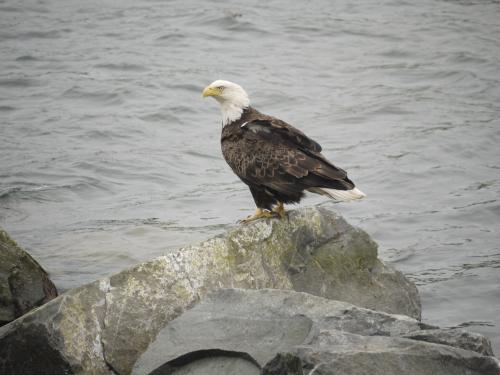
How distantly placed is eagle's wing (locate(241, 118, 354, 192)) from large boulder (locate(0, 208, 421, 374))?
10.4 inches

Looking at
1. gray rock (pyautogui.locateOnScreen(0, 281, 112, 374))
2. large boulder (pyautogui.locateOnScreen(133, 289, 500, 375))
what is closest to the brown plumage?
large boulder (pyautogui.locateOnScreen(133, 289, 500, 375))

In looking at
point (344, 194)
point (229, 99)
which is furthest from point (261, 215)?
point (229, 99)

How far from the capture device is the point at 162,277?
5.10 metres

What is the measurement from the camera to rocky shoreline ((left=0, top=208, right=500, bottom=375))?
155 inches

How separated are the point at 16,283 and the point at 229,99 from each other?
241 cm

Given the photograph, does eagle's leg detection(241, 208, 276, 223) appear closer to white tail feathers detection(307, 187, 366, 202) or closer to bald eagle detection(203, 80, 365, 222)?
bald eagle detection(203, 80, 365, 222)

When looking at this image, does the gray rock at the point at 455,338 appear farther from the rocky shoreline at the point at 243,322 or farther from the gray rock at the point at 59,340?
the gray rock at the point at 59,340

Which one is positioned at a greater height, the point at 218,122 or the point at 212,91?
the point at 212,91

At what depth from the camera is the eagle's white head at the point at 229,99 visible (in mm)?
6867

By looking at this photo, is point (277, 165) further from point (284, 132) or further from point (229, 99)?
point (229, 99)

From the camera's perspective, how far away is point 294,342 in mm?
4230

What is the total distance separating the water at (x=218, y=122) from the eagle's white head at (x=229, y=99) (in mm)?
2024

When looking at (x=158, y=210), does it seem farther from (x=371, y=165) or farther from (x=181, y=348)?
(x=181, y=348)

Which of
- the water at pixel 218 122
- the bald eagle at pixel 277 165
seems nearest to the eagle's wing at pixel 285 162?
the bald eagle at pixel 277 165
